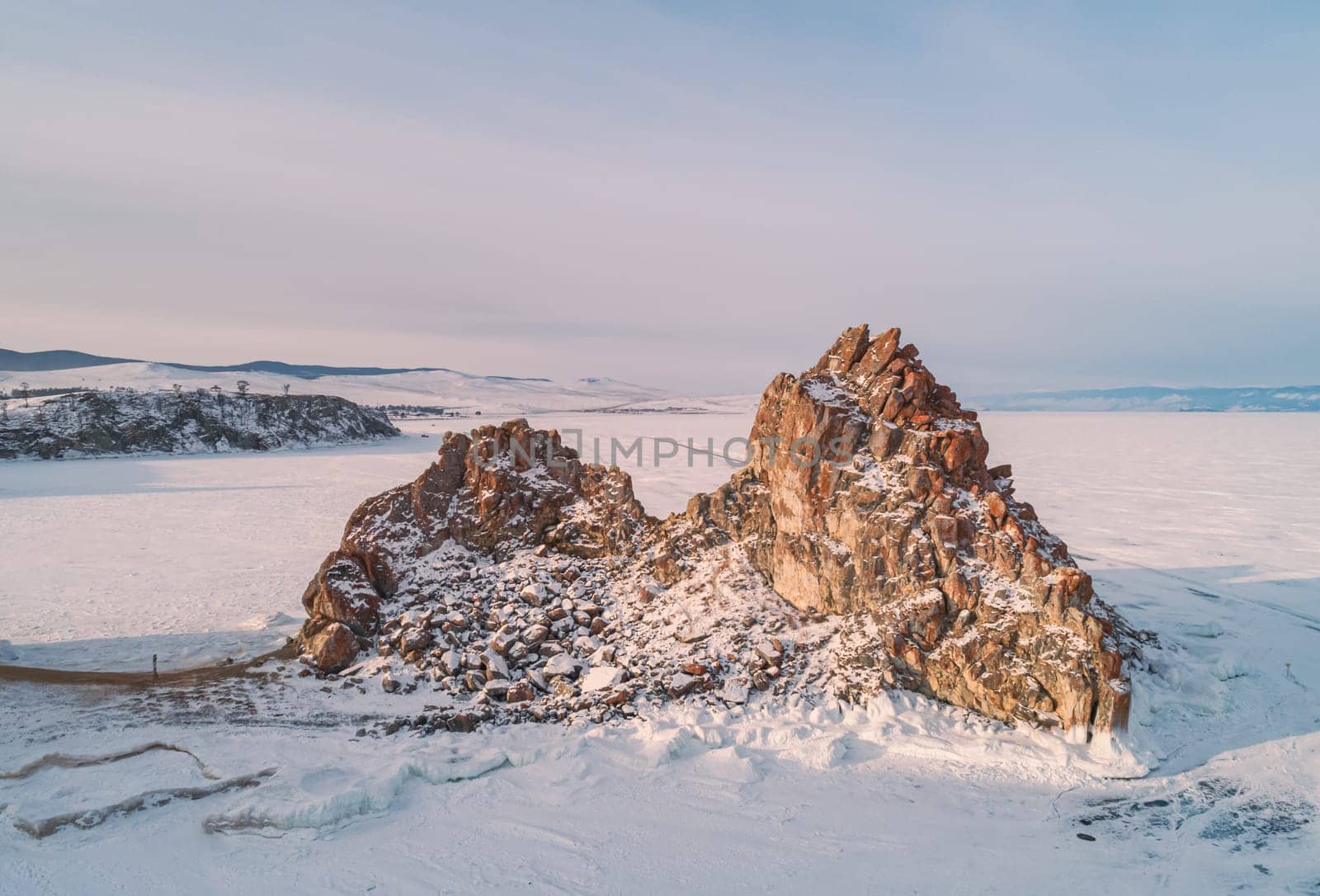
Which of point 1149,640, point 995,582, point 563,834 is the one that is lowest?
point 563,834

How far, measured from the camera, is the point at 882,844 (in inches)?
268

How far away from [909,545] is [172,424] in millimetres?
58047

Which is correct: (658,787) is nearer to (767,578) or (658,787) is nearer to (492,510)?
(767,578)

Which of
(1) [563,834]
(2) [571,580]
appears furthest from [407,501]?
(1) [563,834]

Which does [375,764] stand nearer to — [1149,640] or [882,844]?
[882,844]

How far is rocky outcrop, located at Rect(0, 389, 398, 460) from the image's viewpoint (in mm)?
45094

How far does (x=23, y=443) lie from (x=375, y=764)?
52443 millimetres

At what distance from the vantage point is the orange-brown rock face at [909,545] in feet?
28.8

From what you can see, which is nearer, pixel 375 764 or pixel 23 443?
pixel 375 764

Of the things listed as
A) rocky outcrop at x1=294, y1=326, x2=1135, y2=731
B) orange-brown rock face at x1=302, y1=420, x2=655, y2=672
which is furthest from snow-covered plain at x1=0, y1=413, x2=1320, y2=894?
orange-brown rock face at x1=302, y1=420, x2=655, y2=672

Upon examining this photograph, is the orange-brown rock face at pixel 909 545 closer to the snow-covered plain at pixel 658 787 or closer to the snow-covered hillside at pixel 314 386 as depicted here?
the snow-covered plain at pixel 658 787

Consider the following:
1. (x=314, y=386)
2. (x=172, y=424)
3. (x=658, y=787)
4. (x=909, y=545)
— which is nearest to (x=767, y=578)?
(x=909, y=545)

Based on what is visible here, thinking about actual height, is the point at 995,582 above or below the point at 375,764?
above

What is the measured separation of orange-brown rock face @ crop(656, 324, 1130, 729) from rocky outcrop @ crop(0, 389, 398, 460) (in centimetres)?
5077
